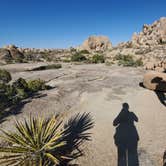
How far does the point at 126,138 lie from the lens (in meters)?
7.54

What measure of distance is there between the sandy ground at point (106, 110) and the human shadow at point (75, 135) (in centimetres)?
27

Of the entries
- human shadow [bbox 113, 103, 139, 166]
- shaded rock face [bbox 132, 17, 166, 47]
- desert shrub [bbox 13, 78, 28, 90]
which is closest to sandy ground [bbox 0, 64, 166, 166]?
human shadow [bbox 113, 103, 139, 166]

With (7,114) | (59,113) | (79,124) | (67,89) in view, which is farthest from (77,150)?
(67,89)

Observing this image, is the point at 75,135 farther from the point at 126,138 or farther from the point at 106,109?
the point at 106,109

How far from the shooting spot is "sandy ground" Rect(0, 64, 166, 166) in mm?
6559

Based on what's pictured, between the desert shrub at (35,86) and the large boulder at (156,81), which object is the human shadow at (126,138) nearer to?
the large boulder at (156,81)

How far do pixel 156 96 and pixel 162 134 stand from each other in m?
5.56

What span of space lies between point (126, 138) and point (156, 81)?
7776mm

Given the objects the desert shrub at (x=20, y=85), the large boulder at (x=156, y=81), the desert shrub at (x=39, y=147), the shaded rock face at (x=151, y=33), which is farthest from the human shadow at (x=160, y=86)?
the shaded rock face at (x=151, y=33)

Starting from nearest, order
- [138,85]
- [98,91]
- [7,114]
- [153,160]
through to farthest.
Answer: [153,160] → [7,114] → [98,91] → [138,85]

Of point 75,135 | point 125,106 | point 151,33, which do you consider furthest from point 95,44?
point 75,135

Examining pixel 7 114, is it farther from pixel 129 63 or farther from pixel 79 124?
pixel 129 63

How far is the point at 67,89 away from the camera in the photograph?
572 inches

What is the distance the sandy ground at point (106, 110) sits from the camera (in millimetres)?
6559
